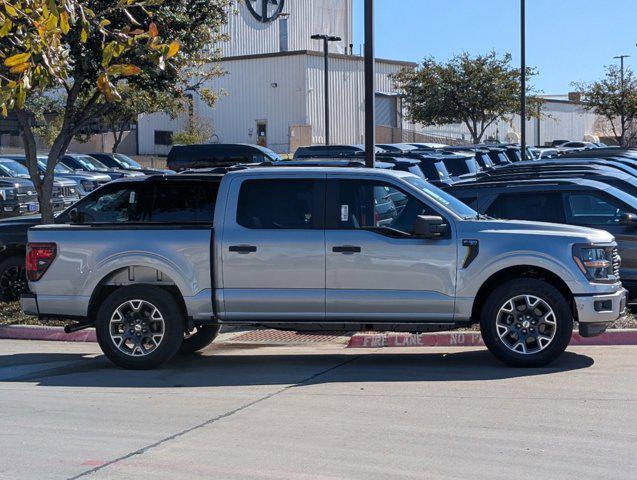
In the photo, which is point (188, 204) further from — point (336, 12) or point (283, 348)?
point (336, 12)

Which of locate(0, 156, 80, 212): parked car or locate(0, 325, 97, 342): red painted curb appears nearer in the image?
locate(0, 325, 97, 342): red painted curb

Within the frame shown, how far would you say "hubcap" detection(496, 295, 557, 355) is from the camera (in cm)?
951

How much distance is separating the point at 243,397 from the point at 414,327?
1.97 m

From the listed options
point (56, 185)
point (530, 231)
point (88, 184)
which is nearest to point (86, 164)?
point (88, 184)

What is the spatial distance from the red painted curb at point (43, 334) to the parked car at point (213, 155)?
2145 cm

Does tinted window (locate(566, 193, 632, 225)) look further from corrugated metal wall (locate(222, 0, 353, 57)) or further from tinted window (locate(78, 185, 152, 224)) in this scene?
corrugated metal wall (locate(222, 0, 353, 57))

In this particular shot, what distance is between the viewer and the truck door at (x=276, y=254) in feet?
31.9

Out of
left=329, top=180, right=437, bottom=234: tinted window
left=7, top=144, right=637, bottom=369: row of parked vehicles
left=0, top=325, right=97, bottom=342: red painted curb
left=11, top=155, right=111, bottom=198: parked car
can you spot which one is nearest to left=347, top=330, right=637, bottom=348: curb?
left=7, top=144, right=637, bottom=369: row of parked vehicles

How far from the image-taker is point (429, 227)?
941 cm

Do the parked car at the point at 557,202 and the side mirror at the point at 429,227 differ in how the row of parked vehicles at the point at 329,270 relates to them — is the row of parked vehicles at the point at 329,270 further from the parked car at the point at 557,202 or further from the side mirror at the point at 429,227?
the parked car at the point at 557,202

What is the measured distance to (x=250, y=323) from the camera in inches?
393

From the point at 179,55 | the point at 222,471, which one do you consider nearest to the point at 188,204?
the point at 179,55

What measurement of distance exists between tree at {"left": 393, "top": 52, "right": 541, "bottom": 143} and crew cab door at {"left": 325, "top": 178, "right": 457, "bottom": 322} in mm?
37364

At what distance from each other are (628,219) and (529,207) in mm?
1255
